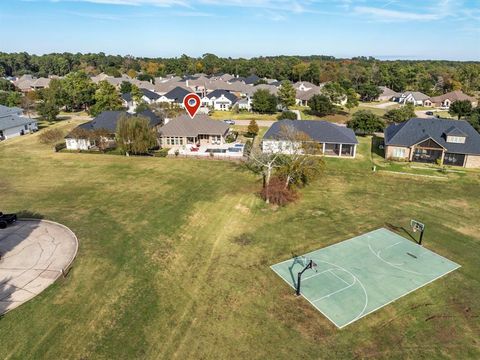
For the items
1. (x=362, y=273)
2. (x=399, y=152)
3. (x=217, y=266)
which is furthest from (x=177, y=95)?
(x=362, y=273)

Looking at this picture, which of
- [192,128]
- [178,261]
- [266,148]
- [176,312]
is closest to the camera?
[176,312]

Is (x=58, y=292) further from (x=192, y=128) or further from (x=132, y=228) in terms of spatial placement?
(x=192, y=128)

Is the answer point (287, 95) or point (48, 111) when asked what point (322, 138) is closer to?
A: point (287, 95)

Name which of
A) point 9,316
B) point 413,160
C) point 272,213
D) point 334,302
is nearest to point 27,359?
point 9,316

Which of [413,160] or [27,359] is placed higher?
[413,160]

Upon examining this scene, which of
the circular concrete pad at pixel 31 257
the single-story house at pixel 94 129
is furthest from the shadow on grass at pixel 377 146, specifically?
the circular concrete pad at pixel 31 257

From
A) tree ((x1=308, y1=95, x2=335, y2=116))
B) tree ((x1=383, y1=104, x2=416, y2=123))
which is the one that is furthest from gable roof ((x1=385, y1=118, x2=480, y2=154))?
tree ((x1=308, y1=95, x2=335, y2=116))

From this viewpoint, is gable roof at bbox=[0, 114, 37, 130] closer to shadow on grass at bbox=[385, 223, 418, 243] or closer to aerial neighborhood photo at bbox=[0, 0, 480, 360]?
aerial neighborhood photo at bbox=[0, 0, 480, 360]
